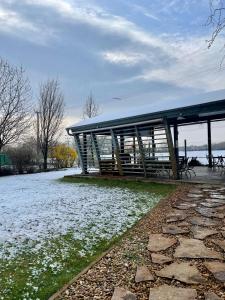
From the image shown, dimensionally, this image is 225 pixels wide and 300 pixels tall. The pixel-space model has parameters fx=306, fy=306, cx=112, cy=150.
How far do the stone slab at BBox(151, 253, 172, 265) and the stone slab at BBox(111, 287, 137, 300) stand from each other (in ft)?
2.62

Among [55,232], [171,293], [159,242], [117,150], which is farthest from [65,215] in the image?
[117,150]

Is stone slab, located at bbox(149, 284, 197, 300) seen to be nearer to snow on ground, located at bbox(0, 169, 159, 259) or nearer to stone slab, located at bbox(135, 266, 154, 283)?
stone slab, located at bbox(135, 266, 154, 283)

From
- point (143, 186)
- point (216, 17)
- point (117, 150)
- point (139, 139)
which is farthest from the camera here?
point (117, 150)

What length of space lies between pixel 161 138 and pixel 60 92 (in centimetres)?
1299

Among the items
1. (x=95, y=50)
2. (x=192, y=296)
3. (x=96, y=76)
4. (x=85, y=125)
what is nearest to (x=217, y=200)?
(x=192, y=296)

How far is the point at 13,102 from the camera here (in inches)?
717

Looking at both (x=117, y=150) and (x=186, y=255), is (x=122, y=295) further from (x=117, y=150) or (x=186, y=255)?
(x=117, y=150)

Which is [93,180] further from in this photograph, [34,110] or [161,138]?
[34,110]

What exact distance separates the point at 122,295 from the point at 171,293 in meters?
0.47

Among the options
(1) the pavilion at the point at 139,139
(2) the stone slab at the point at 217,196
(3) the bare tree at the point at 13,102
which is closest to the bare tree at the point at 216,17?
(2) the stone slab at the point at 217,196

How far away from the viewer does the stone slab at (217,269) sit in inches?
127

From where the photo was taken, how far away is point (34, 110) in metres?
20.8

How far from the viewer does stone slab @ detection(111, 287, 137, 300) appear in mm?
2881

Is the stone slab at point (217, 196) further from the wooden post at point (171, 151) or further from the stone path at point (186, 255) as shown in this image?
the wooden post at point (171, 151)
